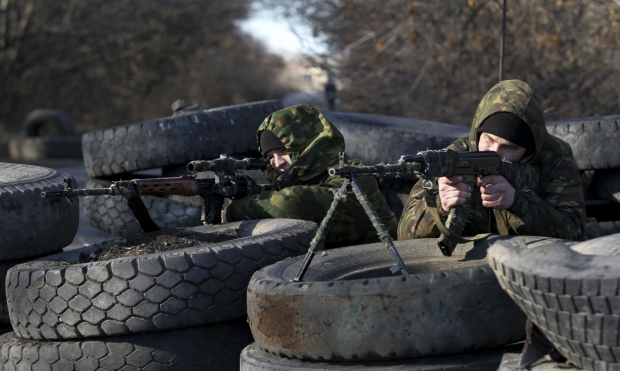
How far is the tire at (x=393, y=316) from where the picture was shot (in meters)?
2.70

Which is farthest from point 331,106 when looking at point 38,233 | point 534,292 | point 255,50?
point 255,50

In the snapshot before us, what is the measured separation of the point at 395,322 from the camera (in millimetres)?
2699

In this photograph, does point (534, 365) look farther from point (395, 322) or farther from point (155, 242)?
point (155, 242)

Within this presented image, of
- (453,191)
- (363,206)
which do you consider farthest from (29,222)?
(453,191)

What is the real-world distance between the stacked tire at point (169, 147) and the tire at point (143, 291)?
7.42 feet

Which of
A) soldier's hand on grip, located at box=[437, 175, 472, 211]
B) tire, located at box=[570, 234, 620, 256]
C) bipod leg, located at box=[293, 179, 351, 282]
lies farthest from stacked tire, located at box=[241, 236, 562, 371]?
soldier's hand on grip, located at box=[437, 175, 472, 211]

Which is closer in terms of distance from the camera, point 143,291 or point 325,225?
point 325,225

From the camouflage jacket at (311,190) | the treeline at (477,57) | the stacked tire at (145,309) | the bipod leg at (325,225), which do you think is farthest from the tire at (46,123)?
the bipod leg at (325,225)

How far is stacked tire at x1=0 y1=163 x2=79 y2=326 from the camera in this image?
4.23 m

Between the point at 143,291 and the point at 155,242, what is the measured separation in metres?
0.68

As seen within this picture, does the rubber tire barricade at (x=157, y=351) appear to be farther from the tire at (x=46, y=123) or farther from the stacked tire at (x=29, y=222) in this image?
the tire at (x=46, y=123)

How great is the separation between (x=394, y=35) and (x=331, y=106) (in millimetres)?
1962

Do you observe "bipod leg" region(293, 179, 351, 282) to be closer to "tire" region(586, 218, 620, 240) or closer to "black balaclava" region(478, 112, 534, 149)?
"black balaclava" region(478, 112, 534, 149)

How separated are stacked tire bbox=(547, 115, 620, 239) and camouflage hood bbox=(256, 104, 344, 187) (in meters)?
1.59
